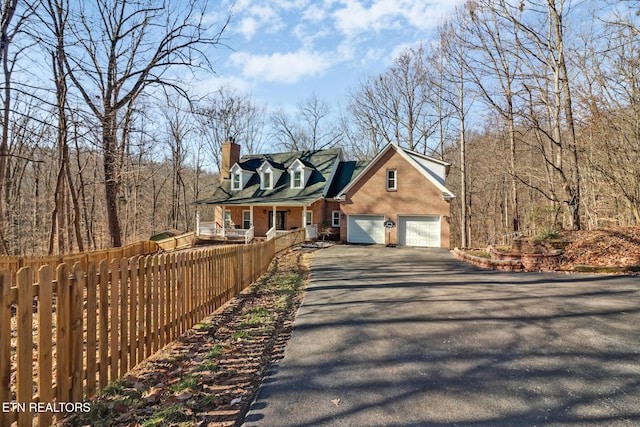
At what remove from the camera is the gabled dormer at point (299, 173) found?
2659 cm

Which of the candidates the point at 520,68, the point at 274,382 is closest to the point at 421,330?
the point at 274,382

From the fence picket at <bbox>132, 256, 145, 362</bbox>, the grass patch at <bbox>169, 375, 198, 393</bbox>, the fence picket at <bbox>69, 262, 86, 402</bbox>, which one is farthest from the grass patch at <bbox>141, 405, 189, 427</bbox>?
the fence picket at <bbox>132, 256, 145, 362</bbox>

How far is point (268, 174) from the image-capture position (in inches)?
1096

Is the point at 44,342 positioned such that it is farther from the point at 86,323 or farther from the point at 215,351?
the point at 215,351

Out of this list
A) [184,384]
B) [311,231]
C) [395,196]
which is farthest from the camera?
[311,231]

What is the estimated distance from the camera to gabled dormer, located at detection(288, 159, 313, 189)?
26.6 metres

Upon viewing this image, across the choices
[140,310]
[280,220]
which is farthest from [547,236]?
[280,220]

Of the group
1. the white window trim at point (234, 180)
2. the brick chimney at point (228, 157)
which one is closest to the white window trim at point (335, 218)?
the white window trim at point (234, 180)

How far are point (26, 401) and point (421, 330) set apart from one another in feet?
15.2

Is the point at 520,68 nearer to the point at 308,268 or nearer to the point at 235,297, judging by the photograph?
the point at 308,268

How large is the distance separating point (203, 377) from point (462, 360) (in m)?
3.06

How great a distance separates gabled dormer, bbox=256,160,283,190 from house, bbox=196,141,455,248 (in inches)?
3.1

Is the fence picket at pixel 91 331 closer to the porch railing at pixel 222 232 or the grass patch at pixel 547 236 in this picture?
the grass patch at pixel 547 236

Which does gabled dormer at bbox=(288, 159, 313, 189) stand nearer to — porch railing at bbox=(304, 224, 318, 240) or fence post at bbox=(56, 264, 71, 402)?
porch railing at bbox=(304, 224, 318, 240)
